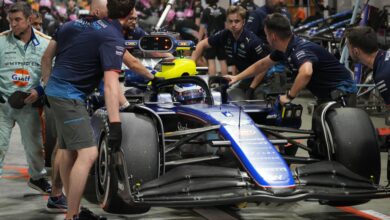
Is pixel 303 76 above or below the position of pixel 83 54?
below

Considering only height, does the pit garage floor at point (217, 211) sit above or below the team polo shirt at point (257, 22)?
below

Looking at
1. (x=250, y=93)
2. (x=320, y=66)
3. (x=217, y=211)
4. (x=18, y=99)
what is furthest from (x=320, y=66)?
(x=18, y=99)

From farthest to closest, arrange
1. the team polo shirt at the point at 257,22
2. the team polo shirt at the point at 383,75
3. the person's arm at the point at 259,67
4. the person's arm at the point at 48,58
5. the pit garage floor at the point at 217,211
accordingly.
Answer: the team polo shirt at the point at 257,22 → the person's arm at the point at 259,67 → the pit garage floor at the point at 217,211 → the person's arm at the point at 48,58 → the team polo shirt at the point at 383,75

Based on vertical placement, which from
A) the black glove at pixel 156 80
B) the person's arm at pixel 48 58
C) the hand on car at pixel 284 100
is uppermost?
the person's arm at pixel 48 58

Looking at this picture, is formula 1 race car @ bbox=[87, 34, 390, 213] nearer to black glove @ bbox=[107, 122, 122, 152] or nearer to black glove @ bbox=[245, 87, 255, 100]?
black glove @ bbox=[107, 122, 122, 152]

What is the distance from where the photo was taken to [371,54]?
688 centimetres

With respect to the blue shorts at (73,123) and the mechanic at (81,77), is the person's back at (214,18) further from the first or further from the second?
the blue shorts at (73,123)

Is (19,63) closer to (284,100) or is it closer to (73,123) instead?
(73,123)

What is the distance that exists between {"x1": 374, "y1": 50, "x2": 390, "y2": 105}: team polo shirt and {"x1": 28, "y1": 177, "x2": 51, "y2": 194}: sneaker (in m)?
3.28

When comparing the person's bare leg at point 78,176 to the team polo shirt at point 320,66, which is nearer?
the person's bare leg at point 78,176

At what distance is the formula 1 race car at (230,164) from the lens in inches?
238

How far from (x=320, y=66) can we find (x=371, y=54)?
3.64ft

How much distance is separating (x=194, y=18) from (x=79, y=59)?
48.6 ft

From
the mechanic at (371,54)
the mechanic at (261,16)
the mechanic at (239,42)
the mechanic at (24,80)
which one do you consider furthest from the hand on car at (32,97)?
the mechanic at (261,16)
